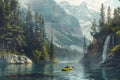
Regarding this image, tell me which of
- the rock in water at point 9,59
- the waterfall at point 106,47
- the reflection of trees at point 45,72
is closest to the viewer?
the reflection of trees at point 45,72

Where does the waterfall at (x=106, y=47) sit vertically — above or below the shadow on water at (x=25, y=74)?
above

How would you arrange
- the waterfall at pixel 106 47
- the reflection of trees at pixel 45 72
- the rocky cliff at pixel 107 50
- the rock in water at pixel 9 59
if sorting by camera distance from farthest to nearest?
the rock in water at pixel 9 59 < the waterfall at pixel 106 47 < the rocky cliff at pixel 107 50 < the reflection of trees at pixel 45 72

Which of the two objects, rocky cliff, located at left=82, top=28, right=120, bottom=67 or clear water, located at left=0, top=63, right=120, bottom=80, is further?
rocky cliff, located at left=82, top=28, right=120, bottom=67

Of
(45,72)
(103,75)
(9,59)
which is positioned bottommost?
(45,72)

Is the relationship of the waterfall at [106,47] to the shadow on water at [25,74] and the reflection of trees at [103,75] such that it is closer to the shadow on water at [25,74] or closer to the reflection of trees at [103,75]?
the shadow on water at [25,74]

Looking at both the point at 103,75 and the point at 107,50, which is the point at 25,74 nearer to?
the point at 103,75

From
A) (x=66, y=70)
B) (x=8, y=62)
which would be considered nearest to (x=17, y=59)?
(x=8, y=62)

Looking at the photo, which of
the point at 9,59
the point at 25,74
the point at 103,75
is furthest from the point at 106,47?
the point at 25,74

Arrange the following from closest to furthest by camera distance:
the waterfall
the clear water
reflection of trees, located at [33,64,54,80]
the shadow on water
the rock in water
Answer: the shadow on water < the clear water < reflection of trees, located at [33,64,54,80] < the waterfall < the rock in water

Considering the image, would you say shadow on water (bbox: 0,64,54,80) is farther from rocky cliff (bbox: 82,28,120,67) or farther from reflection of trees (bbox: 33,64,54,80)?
rocky cliff (bbox: 82,28,120,67)

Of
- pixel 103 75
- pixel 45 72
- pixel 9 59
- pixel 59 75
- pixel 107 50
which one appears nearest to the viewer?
pixel 103 75

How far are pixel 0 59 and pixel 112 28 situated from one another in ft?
212

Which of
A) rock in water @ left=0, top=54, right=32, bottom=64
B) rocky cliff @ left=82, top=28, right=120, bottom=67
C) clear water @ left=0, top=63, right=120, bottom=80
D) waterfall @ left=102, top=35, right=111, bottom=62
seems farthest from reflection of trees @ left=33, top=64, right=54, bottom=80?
rock in water @ left=0, top=54, right=32, bottom=64

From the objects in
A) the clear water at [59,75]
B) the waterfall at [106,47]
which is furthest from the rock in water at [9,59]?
the clear water at [59,75]
